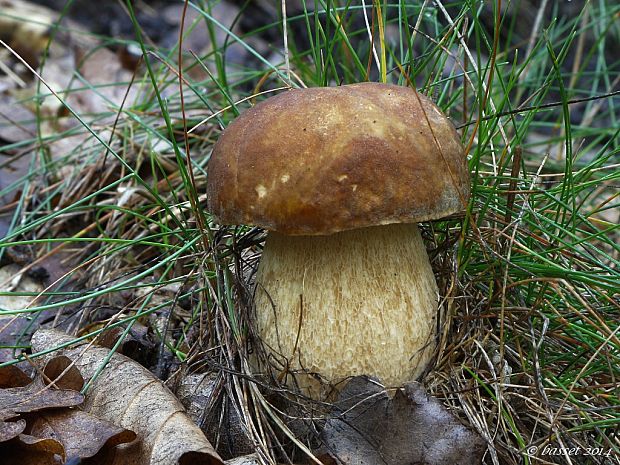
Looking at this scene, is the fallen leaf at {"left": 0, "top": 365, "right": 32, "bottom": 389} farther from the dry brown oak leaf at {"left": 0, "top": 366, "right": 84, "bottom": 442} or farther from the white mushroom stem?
the white mushroom stem

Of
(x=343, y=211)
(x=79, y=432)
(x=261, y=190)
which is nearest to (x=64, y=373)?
(x=79, y=432)

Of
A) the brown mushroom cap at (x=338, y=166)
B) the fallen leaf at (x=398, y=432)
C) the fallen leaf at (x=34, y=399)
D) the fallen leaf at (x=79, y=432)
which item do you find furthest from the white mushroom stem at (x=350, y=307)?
the fallen leaf at (x=34, y=399)

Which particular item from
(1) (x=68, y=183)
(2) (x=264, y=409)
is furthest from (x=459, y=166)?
(1) (x=68, y=183)

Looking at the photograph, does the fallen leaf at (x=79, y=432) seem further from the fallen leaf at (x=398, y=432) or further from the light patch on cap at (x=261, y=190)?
the light patch on cap at (x=261, y=190)

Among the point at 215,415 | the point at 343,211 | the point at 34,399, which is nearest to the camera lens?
the point at 343,211

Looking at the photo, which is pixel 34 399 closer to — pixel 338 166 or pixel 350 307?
pixel 350 307

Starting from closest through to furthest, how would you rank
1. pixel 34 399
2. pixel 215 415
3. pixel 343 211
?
pixel 343 211 < pixel 34 399 < pixel 215 415

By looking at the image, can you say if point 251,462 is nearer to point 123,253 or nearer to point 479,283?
point 479,283
